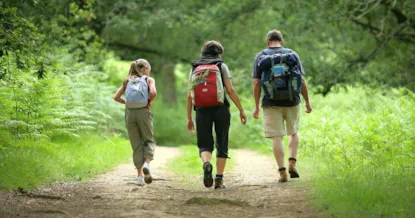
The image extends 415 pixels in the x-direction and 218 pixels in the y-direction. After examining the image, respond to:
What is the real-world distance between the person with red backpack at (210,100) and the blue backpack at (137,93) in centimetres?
66

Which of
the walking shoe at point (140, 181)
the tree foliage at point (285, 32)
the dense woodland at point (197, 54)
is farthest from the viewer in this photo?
the tree foliage at point (285, 32)

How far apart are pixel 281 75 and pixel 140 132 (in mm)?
2171

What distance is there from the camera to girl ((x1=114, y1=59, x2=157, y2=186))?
834 centimetres

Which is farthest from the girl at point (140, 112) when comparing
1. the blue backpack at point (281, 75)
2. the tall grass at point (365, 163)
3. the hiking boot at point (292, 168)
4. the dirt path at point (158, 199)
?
the tall grass at point (365, 163)

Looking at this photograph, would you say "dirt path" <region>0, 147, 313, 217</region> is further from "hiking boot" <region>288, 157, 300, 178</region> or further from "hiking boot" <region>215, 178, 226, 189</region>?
"hiking boot" <region>288, 157, 300, 178</region>

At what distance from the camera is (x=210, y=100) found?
7.87m

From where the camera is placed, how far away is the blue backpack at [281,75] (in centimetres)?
798

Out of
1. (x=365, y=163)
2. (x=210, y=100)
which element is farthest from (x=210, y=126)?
(x=365, y=163)

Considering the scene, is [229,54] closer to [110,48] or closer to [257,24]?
[257,24]

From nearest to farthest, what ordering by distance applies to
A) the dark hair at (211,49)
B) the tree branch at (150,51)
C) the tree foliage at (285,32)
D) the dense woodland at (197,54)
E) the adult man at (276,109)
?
1. the dark hair at (211,49)
2. the adult man at (276,109)
3. the dense woodland at (197,54)
4. the tree foliage at (285,32)
5. the tree branch at (150,51)

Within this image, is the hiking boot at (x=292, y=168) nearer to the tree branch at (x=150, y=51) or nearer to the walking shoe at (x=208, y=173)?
the walking shoe at (x=208, y=173)

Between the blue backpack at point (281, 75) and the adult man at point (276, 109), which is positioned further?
the adult man at point (276, 109)

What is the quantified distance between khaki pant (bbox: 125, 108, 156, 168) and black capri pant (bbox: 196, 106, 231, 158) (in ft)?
2.63

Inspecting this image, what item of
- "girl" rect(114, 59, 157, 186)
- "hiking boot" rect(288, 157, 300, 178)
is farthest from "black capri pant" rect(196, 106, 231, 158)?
"hiking boot" rect(288, 157, 300, 178)
